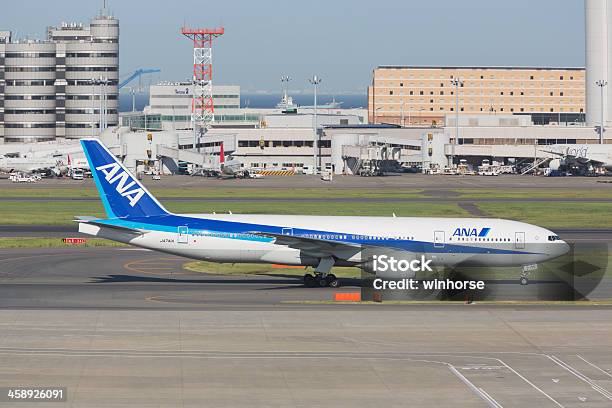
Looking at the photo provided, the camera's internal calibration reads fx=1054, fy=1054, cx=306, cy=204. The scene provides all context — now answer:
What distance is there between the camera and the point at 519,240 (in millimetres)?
60281

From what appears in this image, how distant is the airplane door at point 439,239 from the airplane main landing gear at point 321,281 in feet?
20.1

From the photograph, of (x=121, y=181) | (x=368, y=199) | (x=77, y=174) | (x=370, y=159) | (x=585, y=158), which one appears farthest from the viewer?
(x=370, y=159)

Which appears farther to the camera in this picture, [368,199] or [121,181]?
[368,199]

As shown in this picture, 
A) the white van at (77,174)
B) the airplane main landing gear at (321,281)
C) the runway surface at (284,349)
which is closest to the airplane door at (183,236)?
the runway surface at (284,349)

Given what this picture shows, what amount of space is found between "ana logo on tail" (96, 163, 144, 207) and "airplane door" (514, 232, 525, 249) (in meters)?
21.7

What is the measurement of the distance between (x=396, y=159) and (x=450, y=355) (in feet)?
478

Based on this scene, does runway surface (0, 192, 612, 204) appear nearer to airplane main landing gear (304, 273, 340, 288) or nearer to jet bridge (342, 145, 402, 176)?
airplane main landing gear (304, 273, 340, 288)

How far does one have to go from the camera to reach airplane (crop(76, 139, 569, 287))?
59812mm

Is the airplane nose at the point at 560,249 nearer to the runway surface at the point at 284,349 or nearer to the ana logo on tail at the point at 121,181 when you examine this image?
the runway surface at the point at 284,349

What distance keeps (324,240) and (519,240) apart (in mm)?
11184

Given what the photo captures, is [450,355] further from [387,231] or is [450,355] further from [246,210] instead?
[246,210]

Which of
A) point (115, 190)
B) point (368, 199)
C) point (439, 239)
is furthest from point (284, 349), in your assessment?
point (368, 199)

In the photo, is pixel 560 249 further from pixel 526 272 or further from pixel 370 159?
pixel 370 159

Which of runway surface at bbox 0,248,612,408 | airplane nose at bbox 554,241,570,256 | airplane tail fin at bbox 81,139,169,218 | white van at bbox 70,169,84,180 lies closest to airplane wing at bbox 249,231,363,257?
runway surface at bbox 0,248,612,408
